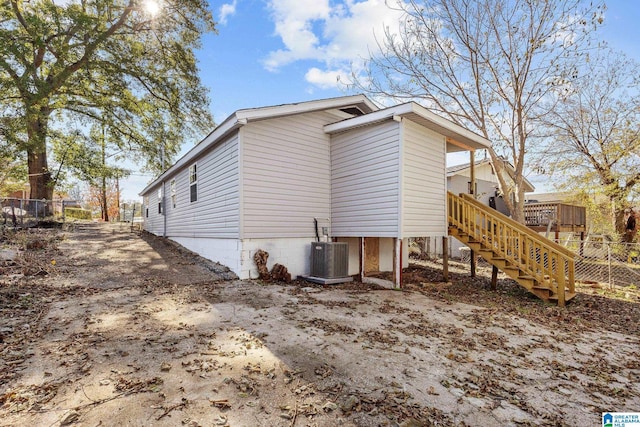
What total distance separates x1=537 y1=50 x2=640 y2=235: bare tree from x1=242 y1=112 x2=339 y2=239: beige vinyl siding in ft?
31.0

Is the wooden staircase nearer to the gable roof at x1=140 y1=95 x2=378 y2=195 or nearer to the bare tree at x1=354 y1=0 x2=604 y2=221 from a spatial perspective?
the gable roof at x1=140 y1=95 x2=378 y2=195

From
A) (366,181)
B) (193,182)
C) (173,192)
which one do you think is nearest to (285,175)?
(366,181)

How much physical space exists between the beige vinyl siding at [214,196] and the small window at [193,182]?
21cm

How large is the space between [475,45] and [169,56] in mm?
14429

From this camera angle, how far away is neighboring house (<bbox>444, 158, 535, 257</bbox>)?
639 inches

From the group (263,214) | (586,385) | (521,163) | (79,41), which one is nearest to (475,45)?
(521,163)

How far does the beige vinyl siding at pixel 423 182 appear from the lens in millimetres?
7680

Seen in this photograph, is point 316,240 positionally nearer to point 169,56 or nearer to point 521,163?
point 521,163

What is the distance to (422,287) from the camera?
27.1 ft

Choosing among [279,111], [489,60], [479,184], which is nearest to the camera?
[279,111]

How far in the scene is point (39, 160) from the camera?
15.5 m

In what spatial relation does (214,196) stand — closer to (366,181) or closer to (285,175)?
(285,175)

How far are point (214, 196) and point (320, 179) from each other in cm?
309

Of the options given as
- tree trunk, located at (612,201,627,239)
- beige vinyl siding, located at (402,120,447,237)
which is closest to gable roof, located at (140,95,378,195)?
beige vinyl siding, located at (402,120,447,237)
